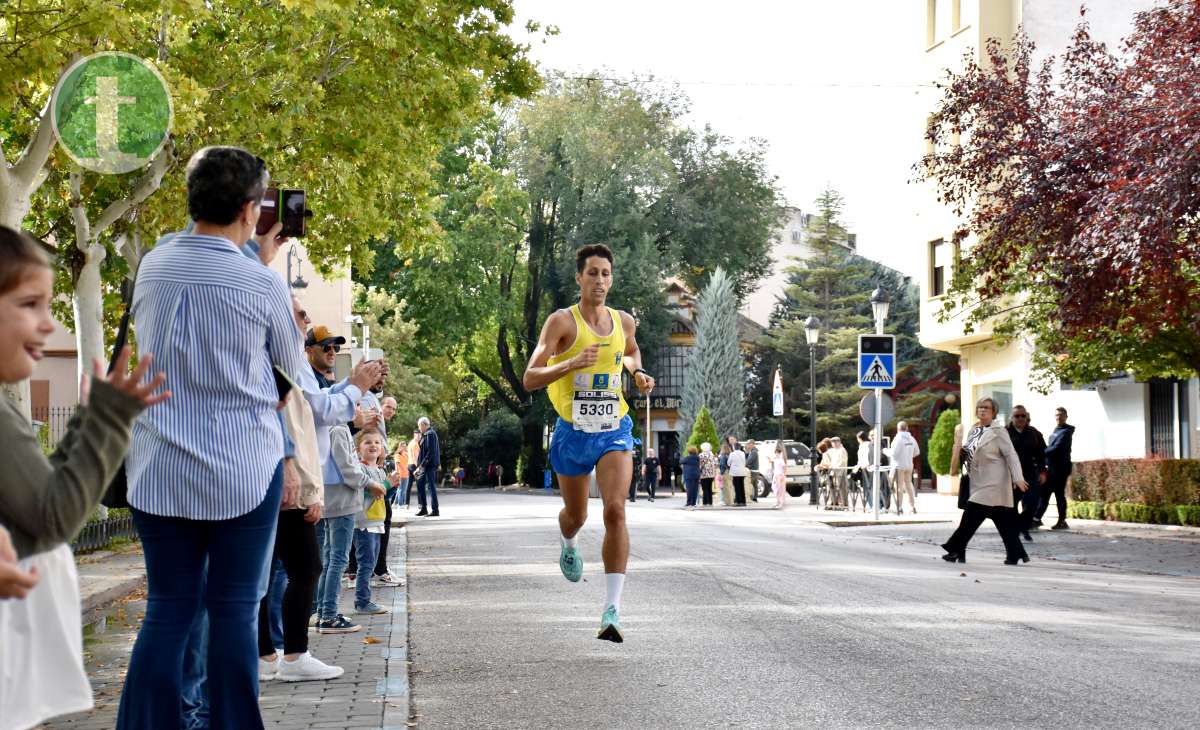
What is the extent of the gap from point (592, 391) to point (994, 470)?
9.23m

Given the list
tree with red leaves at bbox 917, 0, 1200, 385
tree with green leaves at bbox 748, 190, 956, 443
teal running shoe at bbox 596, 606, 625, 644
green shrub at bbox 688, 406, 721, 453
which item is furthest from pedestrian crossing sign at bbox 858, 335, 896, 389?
tree with green leaves at bbox 748, 190, 956, 443

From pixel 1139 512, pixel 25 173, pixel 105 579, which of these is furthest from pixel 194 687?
pixel 1139 512

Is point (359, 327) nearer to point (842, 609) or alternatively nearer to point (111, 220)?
point (111, 220)

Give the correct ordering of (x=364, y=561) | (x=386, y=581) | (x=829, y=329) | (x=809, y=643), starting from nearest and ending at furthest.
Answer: (x=809, y=643) → (x=364, y=561) → (x=386, y=581) → (x=829, y=329)

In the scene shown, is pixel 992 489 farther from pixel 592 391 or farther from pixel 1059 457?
pixel 592 391

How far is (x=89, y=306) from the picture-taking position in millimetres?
20625

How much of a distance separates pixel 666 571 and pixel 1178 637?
5.83m

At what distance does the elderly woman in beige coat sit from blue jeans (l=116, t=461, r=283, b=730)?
13.2 metres

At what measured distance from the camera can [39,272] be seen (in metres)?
2.95

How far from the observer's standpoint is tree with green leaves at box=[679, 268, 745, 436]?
7212 cm

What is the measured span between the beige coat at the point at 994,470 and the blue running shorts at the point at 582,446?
8.71 m

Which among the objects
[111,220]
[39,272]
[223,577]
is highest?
[111,220]

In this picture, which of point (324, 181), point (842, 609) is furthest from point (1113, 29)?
point (842, 609)

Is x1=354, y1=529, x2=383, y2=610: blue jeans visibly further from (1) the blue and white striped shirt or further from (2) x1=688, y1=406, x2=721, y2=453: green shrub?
(2) x1=688, y1=406, x2=721, y2=453: green shrub
